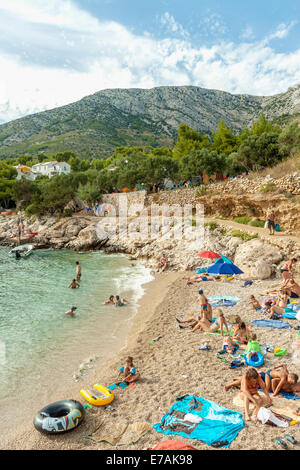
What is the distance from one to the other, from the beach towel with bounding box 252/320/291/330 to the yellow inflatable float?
616cm

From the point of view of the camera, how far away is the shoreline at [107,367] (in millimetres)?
6009

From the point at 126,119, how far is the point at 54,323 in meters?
153

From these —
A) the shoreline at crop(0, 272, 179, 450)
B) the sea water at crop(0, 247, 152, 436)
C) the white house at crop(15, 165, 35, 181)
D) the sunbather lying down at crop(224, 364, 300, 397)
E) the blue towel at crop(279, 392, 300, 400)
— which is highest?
the white house at crop(15, 165, 35, 181)

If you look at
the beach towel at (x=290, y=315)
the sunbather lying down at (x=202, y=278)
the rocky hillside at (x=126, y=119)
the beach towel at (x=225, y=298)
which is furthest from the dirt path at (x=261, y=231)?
the rocky hillside at (x=126, y=119)

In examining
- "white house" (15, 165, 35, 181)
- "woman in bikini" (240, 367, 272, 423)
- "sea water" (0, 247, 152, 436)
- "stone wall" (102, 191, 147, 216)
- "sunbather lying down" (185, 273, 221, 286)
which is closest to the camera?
"woman in bikini" (240, 367, 272, 423)

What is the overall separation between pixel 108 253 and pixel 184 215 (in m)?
9.12

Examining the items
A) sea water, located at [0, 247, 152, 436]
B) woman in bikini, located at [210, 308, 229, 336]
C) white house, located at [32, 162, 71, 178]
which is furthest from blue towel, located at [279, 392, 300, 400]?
white house, located at [32, 162, 71, 178]

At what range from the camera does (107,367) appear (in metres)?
8.95

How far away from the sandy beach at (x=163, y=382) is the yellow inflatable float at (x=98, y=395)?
151 millimetres

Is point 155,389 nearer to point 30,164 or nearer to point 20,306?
point 20,306

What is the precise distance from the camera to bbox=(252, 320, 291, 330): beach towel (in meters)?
10.1

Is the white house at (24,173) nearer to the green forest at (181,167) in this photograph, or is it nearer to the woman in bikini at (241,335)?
the green forest at (181,167)

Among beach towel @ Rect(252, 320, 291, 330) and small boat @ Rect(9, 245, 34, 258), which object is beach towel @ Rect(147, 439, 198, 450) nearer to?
beach towel @ Rect(252, 320, 291, 330)

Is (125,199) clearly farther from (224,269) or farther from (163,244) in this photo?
(224,269)
